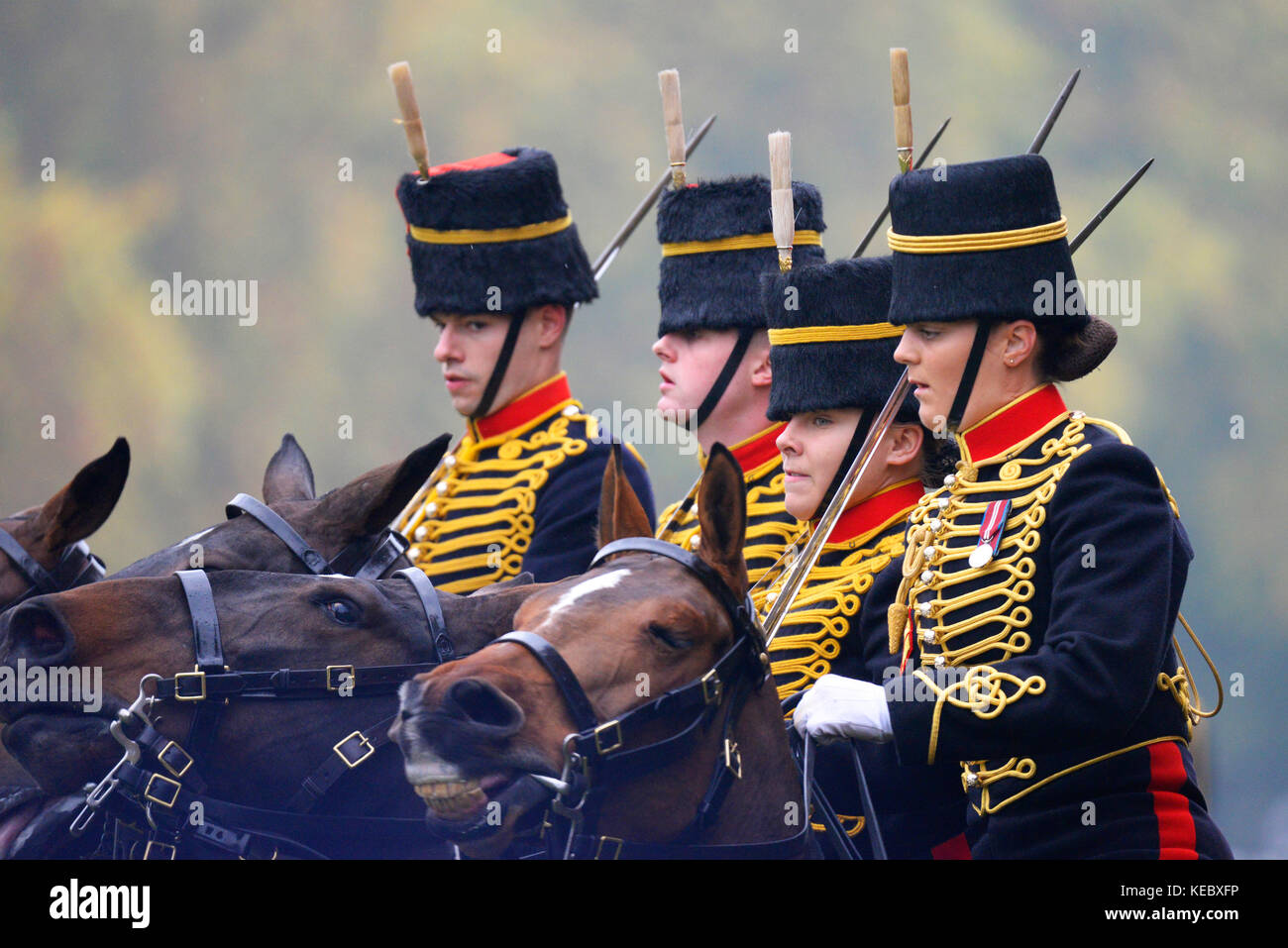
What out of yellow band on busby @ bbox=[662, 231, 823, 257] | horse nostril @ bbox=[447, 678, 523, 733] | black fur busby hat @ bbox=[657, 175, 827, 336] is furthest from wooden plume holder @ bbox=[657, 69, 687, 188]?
horse nostril @ bbox=[447, 678, 523, 733]

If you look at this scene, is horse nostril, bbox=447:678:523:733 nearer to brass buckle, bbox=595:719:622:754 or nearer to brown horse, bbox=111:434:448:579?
brass buckle, bbox=595:719:622:754

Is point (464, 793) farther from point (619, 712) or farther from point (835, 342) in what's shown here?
point (835, 342)

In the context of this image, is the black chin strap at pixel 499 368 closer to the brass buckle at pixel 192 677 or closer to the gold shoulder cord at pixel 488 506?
the gold shoulder cord at pixel 488 506

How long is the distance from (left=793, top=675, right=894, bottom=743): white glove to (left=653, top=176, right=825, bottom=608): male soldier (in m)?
0.95

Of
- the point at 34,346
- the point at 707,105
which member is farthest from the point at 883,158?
the point at 34,346

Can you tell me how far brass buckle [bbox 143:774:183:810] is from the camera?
235 centimetres

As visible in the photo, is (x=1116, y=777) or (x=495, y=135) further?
(x=495, y=135)

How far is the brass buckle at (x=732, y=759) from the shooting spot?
7.10ft

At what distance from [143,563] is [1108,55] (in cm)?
457

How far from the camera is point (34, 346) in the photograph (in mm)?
7531

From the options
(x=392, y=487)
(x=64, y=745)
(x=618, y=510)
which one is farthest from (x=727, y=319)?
(x=64, y=745)

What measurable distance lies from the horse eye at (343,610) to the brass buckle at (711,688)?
0.68 m

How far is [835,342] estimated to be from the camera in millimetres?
2961

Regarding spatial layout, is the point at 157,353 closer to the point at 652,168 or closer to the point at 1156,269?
the point at 652,168
